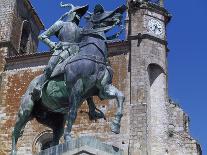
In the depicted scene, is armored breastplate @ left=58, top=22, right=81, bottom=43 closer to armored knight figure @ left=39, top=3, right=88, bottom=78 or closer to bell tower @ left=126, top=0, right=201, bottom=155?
armored knight figure @ left=39, top=3, right=88, bottom=78

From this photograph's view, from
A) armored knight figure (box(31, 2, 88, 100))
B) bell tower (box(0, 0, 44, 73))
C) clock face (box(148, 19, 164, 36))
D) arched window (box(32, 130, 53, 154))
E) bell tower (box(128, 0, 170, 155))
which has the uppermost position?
bell tower (box(0, 0, 44, 73))

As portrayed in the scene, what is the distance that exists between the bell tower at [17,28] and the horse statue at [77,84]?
14.6 m

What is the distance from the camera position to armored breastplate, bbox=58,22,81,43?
7.69 metres

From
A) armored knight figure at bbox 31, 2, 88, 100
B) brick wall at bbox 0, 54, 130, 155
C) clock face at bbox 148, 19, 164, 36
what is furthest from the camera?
clock face at bbox 148, 19, 164, 36

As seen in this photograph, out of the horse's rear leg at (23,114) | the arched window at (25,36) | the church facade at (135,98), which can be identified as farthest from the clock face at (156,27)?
the horse's rear leg at (23,114)

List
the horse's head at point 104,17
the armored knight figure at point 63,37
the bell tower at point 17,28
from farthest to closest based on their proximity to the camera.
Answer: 1. the bell tower at point 17,28
2. the horse's head at point 104,17
3. the armored knight figure at point 63,37

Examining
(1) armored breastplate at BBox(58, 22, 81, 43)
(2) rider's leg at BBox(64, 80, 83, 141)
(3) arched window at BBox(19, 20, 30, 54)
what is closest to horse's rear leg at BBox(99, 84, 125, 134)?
(2) rider's leg at BBox(64, 80, 83, 141)

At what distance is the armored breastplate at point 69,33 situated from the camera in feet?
25.2

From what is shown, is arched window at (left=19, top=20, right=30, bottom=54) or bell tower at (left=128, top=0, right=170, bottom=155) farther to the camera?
arched window at (left=19, top=20, right=30, bottom=54)

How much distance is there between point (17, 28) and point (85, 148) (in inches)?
741

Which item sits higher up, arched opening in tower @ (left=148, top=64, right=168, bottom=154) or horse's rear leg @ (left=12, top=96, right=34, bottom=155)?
arched opening in tower @ (left=148, top=64, right=168, bottom=154)

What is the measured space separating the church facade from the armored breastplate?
9201 mm

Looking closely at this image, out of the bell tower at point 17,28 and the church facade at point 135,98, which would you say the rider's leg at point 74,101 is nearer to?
the church facade at point 135,98

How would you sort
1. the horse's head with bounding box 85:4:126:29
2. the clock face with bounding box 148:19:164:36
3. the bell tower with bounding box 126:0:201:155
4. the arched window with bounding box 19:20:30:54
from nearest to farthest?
the horse's head with bounding box 85:4:126:29 → the bell tower with bounding box 126:0:201:155 → the clock face with bounding box 148:19:164:36 → the arched window with bounding box 19:20:30:54
